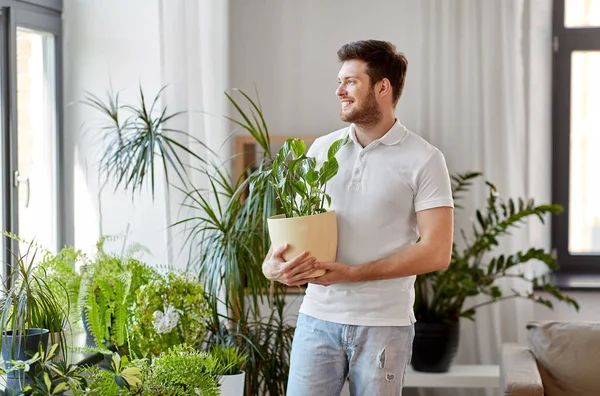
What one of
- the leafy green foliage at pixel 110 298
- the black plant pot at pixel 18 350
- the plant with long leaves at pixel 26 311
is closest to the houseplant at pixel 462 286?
the leafy green foliage at pixel 110 298

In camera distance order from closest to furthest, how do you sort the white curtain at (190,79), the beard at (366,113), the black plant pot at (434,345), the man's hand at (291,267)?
1. the man's hand at (291,267)
2. the beard at (366,113)
3. the white curtain at (190,79)
4. the black plant pot at (434,345)

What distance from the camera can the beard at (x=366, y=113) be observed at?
Result: 235cm

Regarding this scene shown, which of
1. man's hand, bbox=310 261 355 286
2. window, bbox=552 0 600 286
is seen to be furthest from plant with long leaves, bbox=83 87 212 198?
window, bbox=552 0 600 286

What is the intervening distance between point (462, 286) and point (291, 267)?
1.78 m

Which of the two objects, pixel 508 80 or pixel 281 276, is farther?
pixel 508 80

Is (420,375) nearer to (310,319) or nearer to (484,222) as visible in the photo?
(484,222)

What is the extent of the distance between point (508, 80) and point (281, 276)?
2.26m

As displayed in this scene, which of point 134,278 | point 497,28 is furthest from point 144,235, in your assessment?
point 497,28

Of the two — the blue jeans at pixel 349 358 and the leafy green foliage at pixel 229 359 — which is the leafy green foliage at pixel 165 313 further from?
the blue jeans at pixel 349 358

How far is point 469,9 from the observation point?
4.15m

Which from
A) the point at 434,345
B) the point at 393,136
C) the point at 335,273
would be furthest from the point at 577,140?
the point at 335,273

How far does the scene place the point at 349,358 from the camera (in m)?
2.34

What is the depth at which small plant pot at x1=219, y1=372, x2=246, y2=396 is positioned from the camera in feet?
9.52

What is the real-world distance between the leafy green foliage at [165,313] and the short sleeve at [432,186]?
104 centimetres
